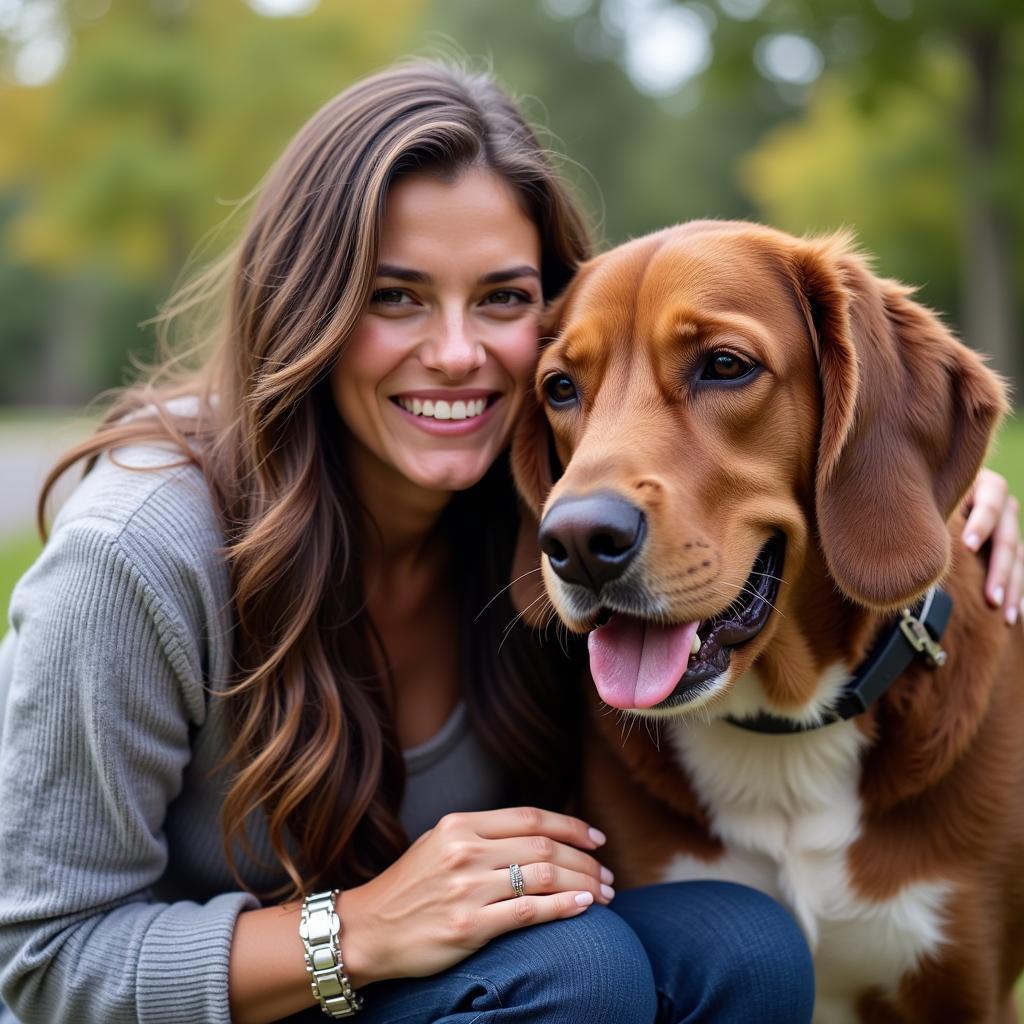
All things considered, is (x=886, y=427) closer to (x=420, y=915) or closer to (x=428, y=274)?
(x=428, y=274)

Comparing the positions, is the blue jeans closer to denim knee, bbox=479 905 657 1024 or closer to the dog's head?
denim knee, bbox=479 905 657 1024

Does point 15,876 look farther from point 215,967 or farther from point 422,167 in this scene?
point 422,167

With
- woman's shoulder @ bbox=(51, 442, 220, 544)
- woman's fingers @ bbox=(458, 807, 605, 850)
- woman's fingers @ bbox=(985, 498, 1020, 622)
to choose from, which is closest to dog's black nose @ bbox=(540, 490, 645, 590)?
woman's fingers @ bbox=(458, 807, 605, 850)

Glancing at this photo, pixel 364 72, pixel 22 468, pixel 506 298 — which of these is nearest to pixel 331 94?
pixel 364 72

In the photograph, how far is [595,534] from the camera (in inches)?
94.3

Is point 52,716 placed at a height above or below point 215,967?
above

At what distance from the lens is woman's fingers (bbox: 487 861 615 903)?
8.93ft

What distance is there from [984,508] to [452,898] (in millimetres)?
1621

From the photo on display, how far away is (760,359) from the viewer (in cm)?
270

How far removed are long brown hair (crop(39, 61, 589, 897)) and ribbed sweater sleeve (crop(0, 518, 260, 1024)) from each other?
0.23m

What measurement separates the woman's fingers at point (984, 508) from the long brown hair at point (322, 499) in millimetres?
1056

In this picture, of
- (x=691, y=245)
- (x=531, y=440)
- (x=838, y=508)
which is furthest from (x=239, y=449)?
(x=838, y=508)

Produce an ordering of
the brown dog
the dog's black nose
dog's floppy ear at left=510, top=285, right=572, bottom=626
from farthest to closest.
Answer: dog's floppy ear at left=510, top=285, right=572, bottom=626 → the brown dog → the dog's black nose

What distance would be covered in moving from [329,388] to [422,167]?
0.58 meters
